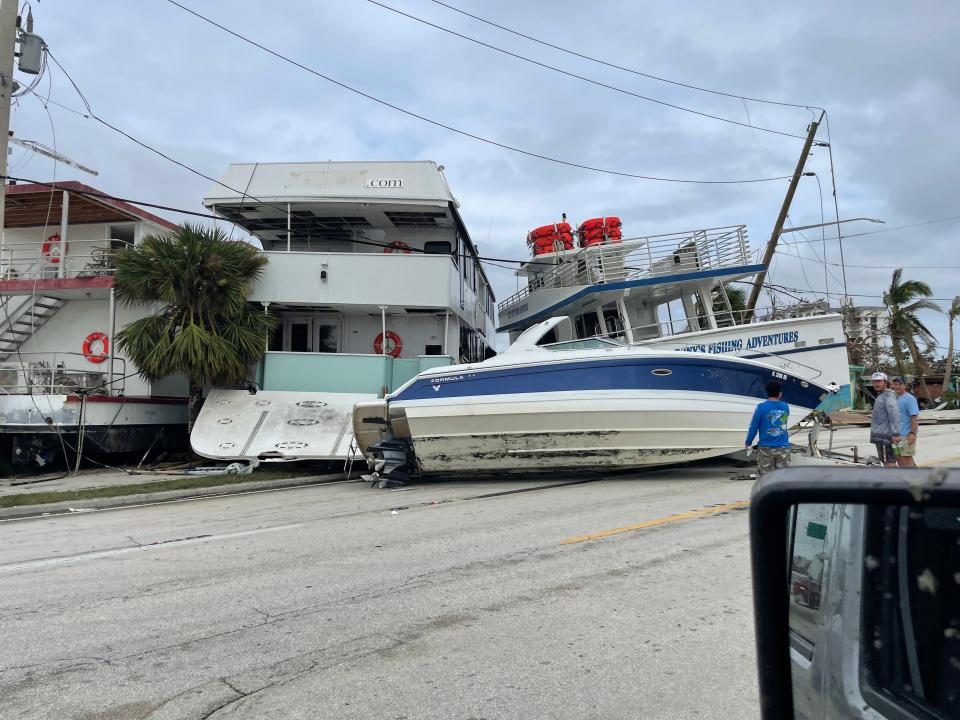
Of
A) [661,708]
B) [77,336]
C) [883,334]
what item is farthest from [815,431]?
[883,334]

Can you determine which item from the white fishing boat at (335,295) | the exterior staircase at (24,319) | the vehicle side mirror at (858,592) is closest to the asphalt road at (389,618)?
the vehicle side mirror at (858,592)

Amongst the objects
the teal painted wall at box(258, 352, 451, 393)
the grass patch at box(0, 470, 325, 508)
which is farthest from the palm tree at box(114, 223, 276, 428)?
the grass patch at box(0, 470, 325, 508)

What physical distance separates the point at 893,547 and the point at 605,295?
48.2 feet

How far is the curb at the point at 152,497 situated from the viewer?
973 centimetres

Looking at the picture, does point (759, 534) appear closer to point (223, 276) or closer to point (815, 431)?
point (815, 431)

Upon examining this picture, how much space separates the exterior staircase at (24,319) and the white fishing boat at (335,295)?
500cm

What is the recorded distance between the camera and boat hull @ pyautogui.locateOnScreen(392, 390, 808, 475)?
10.2 meters

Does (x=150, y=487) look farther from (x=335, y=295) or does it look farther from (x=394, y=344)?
(x=394, y=344)

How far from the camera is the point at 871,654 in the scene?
140cm

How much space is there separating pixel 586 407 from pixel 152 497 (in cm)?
691

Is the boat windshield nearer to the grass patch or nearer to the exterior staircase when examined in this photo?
the grass patch

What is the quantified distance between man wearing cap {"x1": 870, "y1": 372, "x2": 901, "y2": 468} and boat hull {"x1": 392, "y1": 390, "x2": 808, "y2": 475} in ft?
4.42

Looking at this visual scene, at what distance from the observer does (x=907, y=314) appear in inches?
1436

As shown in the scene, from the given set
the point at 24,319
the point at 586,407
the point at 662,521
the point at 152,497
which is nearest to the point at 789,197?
the point at 586,407
